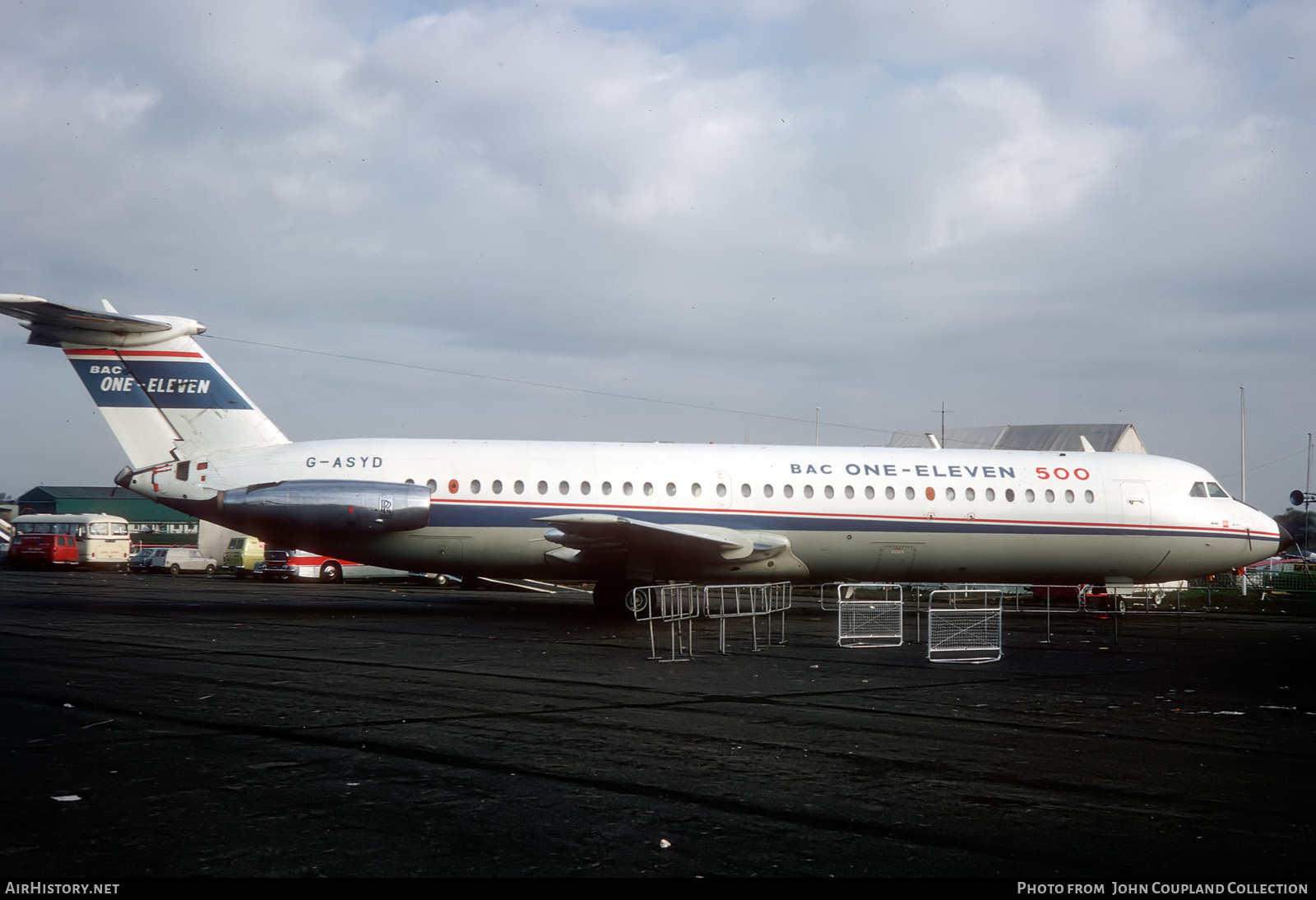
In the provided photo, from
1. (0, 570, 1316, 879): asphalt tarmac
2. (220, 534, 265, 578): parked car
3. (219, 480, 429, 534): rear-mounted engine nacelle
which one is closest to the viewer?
(0, 570, 1316, 879): asphalt tarmac

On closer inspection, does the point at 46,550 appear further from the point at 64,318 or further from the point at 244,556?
the point at 64,318

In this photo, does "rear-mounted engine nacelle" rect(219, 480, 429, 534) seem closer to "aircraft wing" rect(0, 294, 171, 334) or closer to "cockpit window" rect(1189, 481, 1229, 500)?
"aircraft wing" rect(0, 294, 171, 334)

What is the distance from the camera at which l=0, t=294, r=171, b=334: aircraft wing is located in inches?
725

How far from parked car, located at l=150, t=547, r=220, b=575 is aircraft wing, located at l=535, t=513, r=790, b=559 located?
3342 centimetres

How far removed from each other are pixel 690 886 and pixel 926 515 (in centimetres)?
1752

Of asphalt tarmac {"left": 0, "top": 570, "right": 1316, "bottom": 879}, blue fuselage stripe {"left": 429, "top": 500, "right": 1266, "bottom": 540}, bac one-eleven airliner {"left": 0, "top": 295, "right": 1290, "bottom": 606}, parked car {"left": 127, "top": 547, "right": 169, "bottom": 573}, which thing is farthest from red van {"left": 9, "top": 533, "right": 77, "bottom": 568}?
asphalt tarmac {"left": 0, "top": 570, "right": 1316, "bottom": 879}

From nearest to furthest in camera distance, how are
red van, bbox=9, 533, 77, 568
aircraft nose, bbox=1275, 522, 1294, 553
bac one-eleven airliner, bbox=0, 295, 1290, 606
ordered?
bac one-eleven airliner, bbox=0, 295, 1290, 606
aircraft nose, bbox=1275, 522, 1294, 553
red van, bbox=9, 533, 77, 568

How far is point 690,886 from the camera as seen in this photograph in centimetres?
421

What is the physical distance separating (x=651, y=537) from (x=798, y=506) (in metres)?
3.62

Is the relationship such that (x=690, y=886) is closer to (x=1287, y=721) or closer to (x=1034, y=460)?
(x=1287, y=721)

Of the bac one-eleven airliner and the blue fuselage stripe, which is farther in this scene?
the blue fuselage stripe

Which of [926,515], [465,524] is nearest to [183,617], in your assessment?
[465,524]

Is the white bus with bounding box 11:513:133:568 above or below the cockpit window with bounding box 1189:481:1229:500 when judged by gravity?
below

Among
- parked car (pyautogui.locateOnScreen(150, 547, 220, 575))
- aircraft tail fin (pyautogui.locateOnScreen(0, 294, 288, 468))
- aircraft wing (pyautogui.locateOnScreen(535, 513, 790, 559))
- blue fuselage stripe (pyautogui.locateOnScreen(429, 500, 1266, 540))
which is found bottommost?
parked car (pyautogui.locateOnScreen(150, 547, 220, 575))
